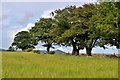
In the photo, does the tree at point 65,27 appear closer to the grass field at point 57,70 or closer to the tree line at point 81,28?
the tree line at point 81,28

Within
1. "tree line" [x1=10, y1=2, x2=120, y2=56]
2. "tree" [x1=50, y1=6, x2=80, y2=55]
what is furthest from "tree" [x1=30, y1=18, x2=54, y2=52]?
"tree" [x1=50, y1=6, x2=80, y2=55]

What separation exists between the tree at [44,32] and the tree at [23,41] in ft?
28.4

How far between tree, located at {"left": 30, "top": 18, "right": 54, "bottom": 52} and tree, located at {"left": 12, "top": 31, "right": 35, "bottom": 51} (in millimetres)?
8660

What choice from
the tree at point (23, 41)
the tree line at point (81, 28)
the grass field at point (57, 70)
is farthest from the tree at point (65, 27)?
the grass field at point (57, 70)

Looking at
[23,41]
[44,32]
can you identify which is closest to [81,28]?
[44,32]

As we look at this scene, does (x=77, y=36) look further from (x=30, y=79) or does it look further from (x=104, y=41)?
(x=30, y=79)

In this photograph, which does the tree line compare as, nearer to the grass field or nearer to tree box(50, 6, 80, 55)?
tree box(50, 6, 80, 55)

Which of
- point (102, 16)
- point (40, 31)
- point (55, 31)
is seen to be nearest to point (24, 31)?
point (40, 31)

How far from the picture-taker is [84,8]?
205 feet

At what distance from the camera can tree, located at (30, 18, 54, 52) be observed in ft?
260

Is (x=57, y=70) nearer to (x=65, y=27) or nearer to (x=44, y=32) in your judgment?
(x=65, y=27)

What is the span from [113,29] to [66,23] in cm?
2333

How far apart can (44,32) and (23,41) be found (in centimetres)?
1962

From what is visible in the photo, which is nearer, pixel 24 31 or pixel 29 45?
pixel 29 45
